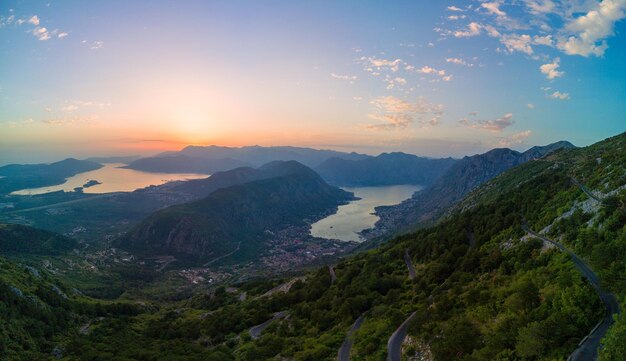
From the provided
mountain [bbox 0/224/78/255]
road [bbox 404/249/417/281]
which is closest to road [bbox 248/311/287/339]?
road [bbox 404/249/417/281]

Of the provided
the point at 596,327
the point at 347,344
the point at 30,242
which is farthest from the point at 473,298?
the point at 30,242

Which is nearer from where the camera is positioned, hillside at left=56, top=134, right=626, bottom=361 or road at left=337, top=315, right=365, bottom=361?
hillside at left=56, top=134, right=626, bottom=361

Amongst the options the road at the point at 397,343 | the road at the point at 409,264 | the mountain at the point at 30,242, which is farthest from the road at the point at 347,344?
the mountain at the point at 30,242

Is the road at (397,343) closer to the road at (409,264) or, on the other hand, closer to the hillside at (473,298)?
the hillside at (473,298)

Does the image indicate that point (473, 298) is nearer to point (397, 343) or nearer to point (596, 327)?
point (397, 343)

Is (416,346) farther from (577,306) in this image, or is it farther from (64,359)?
(64,359)

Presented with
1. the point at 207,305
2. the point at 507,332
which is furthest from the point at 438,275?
the point at 207,305

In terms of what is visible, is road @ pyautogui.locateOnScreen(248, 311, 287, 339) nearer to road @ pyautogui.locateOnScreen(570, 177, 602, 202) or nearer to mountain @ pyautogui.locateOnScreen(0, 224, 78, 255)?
road @ pyautogui.locateOnScreen(570, 177, 602, 202)
